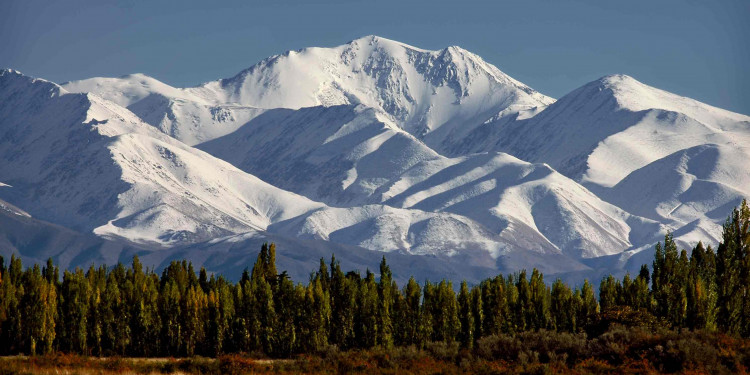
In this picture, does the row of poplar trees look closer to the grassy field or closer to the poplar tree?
the poplar tree

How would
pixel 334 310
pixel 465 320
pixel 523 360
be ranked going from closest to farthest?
1. pixel 523 360
2. pixel 465 320
3. pixel 334 310

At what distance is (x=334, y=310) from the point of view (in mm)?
A: 146000

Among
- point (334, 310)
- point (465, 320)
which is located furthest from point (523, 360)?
point (334, 310)

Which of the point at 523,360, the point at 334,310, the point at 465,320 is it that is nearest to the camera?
the point at 523,360

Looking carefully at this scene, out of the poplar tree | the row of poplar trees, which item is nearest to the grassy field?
the row of poplar trees

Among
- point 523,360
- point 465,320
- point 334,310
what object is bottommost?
point 523,360

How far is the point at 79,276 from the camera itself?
5797 inches

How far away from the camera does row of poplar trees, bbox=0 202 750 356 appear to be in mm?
130375

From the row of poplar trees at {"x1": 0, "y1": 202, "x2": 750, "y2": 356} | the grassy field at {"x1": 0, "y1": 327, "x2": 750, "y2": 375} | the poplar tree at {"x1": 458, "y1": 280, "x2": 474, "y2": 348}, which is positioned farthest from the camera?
→ the poplar tree at {"x1": 458, "y1": 280, "x2": 474, "y2": 348}

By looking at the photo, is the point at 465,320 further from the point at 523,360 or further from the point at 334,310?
the point at 523,360

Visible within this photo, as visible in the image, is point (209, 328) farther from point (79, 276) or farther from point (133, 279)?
point (133, 279)

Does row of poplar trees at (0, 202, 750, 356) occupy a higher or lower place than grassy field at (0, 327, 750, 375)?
higher

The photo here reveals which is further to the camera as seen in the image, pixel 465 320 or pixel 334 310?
pixel 334 310

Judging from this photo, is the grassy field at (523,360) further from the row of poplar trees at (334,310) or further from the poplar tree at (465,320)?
the poplar tree at (465,320)
